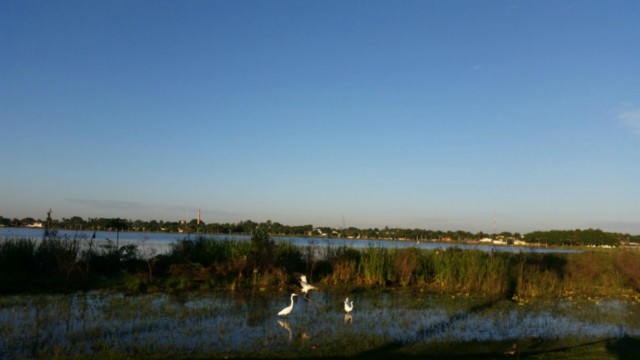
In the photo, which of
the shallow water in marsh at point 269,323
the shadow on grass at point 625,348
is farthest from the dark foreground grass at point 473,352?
the shallow water in marsh at point 269,323

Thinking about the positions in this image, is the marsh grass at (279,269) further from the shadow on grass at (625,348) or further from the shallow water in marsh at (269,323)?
the shadow on grass at (625,348)

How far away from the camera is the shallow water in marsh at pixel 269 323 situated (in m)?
9.65

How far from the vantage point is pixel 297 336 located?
35.6 ft

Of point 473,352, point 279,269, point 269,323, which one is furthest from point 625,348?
point 279,269

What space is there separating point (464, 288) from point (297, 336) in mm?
10667

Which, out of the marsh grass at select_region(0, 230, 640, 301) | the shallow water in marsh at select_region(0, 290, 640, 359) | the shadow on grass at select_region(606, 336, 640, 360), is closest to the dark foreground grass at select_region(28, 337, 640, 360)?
the shadow on grass at select_region(606, 336, 640, 360)

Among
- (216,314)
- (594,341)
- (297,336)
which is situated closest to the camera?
(297,336)

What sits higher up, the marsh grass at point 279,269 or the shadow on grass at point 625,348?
the marsh grass at point 279,269

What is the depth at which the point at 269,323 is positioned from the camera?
39.7 feet

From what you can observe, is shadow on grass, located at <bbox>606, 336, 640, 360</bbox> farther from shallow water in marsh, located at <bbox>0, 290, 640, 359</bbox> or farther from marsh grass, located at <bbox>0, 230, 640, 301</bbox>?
marsh grass, located at <bbox>0, 230, 640, 301</bbox>

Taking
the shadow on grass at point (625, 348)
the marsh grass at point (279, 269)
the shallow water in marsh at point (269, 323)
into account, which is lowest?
the shadow on grass at point (625, 348)

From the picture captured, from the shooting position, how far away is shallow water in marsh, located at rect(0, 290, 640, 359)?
9.65m

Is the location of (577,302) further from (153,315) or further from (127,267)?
(127,267)

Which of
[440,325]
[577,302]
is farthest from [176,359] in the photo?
[577,302]
